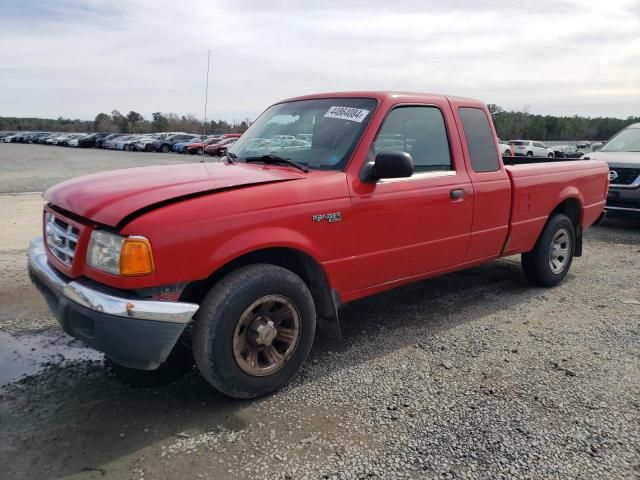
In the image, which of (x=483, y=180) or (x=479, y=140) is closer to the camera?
(x=483, y=180)

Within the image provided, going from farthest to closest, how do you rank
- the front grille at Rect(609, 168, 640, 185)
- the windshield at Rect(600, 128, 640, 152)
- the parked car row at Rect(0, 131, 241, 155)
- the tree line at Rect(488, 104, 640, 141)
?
the tree line at Rect(488, 104, 640, 141) → the parked car row at Rect(0, 131, 241, 155) → the windshield at Rect(600, 128, 640, 152) → the front grille at Rect(609, 168, 640, 185)

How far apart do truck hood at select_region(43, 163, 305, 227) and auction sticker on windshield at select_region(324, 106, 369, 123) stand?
0.64m

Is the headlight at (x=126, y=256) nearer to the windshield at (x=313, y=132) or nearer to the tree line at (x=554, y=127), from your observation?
the windshield at (x=313, y=132)

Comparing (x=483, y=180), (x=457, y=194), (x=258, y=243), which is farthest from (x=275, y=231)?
(x=483, y=180)

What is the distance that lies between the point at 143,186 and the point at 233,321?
0.99 metres

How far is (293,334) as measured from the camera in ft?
10.9

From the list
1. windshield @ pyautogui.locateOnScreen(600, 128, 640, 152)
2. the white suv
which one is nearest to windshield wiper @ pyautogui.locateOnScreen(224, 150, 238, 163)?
windshield @ pyautogui.locateOnScreen(600, 128, 640, 152)

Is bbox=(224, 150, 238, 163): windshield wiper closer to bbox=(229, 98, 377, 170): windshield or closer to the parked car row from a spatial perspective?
bbox=(229, 98, 377, 170): windshield

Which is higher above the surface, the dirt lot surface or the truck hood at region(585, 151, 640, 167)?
the truck hood at region(585, 151, 640, 167)

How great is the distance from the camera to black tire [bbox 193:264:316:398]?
2924 mm

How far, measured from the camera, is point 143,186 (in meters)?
3.12

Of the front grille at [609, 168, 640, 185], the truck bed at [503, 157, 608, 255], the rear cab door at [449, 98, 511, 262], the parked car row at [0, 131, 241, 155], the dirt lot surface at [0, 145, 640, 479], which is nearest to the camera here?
the dirt lot surface at [0, 145, 640, 479]

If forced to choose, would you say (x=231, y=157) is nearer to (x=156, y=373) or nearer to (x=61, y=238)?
(x=61, y=238)

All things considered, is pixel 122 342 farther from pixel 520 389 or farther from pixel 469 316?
pixel 469 316
